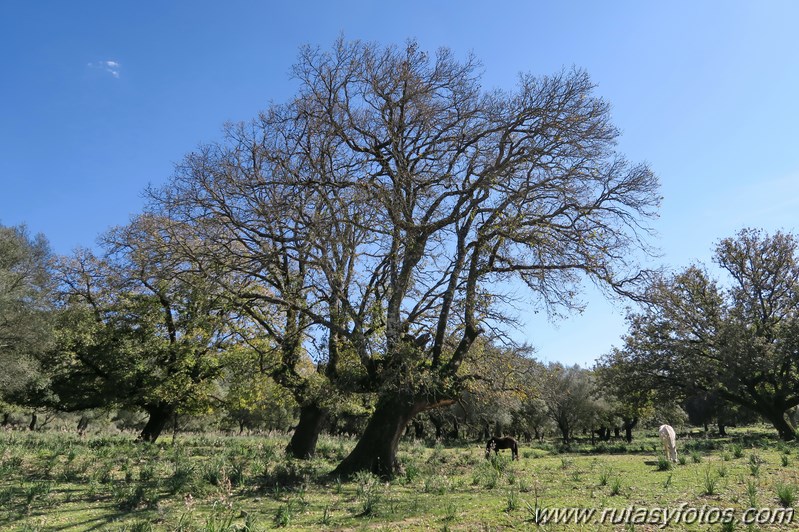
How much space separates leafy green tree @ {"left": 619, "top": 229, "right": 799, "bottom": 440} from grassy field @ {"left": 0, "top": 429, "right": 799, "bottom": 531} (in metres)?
13.5

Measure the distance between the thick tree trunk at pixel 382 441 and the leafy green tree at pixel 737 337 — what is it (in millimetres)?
18608

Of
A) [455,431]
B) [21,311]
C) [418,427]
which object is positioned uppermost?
[21,311]

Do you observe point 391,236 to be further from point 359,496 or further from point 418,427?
point 418,427

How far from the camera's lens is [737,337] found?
24891mm

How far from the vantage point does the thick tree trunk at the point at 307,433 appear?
16.9 metres

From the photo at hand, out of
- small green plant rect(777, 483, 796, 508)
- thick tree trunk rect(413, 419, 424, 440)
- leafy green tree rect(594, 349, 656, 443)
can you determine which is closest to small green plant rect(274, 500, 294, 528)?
small green plant rect(777, 483, 796, 508)

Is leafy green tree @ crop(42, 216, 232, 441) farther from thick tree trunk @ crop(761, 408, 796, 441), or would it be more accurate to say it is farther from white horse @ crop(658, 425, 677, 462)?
thick tree trunk @ crop(761, 408, 796, 441)

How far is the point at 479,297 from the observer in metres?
12.3

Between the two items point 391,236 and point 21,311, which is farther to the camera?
point 21,311

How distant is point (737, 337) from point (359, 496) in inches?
966

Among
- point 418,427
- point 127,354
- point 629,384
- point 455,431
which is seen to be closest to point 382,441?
point 127,354

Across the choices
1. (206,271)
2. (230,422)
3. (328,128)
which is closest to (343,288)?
(206,271)

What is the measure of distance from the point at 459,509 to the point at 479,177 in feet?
28.0

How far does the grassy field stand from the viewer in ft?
21.5
